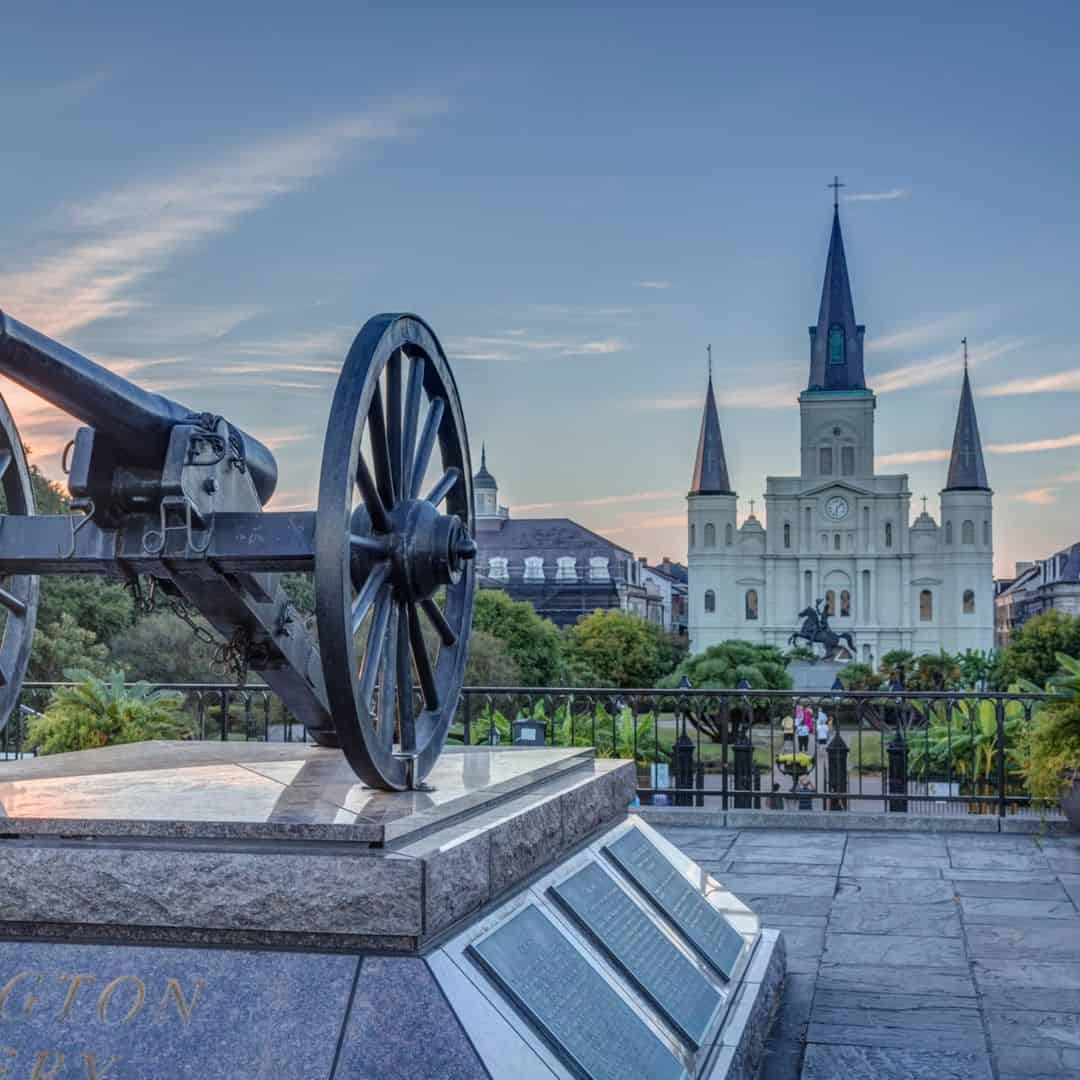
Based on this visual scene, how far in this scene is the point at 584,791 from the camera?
16.9 ft

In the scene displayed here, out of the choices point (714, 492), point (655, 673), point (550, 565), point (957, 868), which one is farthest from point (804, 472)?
point (957, 868)

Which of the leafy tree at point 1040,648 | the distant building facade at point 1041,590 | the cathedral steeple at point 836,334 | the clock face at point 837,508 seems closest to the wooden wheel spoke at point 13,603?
the leafy tree at point 1040,648

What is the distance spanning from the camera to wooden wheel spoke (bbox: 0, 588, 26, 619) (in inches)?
212

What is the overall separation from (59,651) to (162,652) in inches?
290

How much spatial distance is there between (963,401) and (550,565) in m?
32.5

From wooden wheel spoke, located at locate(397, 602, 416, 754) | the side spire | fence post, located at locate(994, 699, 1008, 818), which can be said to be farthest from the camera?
the side spire

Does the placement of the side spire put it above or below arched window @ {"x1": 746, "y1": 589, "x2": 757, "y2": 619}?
above

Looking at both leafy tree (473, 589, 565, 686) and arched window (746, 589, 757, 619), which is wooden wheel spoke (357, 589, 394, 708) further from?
arched window (746, 589, 757, 619)

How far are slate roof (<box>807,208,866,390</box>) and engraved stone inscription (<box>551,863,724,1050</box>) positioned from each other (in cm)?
10991

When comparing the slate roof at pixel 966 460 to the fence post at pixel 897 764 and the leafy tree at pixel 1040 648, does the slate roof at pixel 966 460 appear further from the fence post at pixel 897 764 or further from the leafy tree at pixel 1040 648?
the fence post at pixel 897 764

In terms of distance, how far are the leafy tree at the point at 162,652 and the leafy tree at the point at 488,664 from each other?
8.92 metres

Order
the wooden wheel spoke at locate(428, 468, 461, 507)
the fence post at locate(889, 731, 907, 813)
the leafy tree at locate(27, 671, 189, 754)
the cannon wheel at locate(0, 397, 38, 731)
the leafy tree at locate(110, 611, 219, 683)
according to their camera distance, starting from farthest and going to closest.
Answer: the leafy tree at locate(110, 611, 219, 683)
the fence post at locate(889, 731, 907, 813)
the leafy tree at locate(27, 671, 189, 754)
the cannon wheel at locate(0, 397, 38, 731)
the wooden wheel spoke at locate(428, 468, 461, 507)

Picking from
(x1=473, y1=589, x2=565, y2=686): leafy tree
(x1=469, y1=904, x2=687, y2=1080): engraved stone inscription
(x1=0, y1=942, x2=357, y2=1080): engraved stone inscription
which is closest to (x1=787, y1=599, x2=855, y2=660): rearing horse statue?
(x1=473, y1=589, x2=565, y2=686): leafy tree

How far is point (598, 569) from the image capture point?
355ft
